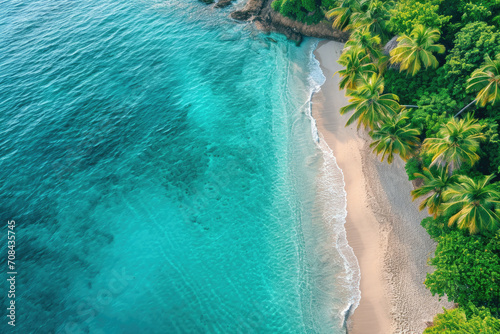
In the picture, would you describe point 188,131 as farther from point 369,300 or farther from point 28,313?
point 369,300

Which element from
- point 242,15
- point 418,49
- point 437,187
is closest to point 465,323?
point 437,187

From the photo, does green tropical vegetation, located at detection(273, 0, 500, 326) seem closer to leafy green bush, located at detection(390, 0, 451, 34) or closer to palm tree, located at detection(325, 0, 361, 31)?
leafy green bush, located at detection(390, 0, 451, 34)

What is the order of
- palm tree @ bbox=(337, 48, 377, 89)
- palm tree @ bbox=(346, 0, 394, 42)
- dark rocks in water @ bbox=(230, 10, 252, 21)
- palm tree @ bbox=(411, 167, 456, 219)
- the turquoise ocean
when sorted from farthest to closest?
dark rocks in water @ bbox=(230, 10, 252, 21)
palm tree @ bbox=(346, 0, 394, 42)
palm tree @ bbox=(337, 48, 377, 89)
the turquoise ocean
palm tree @ bbox=(411, 167, 456, 219)

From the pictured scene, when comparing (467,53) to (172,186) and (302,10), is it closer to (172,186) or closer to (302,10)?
(302,10)

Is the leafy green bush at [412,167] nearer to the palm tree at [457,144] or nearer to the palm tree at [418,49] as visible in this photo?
the palm tree at [457,144]

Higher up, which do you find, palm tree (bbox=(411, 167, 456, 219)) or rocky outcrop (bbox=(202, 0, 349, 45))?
rocky outcrop (bbox=(202, 0, 349, 45))

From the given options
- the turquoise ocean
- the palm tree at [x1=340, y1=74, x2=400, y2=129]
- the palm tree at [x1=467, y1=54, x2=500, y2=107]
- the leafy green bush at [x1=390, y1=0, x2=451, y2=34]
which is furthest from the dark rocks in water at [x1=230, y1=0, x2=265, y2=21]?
the palm tree at [x1=467, y1=54, x2=500, y2=107]

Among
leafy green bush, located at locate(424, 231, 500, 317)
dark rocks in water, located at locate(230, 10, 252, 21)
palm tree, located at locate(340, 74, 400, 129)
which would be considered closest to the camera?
leafy green bush, located at locate(424, 231, 500, 317)

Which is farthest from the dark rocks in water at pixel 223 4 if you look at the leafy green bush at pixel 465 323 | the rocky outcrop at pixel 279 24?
the leafy green bush at pixel 465 323
